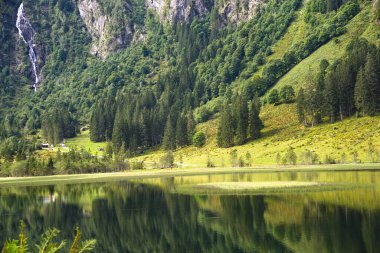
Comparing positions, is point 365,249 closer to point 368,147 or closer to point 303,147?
point 368,147

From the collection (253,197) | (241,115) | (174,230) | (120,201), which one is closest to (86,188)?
(120,201)

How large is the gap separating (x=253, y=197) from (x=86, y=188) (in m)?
45.1

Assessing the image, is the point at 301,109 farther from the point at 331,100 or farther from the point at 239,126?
the point at 239,126

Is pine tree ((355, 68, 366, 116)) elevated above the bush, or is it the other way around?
pine tree ((355, 68, 366, 116))

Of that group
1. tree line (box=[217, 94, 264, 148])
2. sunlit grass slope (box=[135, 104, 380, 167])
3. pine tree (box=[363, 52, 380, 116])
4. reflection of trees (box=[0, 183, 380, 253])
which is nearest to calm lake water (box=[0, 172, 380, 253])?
reflection of trees (box=[0, 183, 380, 253])

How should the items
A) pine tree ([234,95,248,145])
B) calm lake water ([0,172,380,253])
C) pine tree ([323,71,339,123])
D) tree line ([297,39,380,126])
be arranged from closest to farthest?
calm lake water ([0,172,380,253]) → tree line ([297,39,380,126]) → pine tree ([323,71,339,123]) → pine tree ([234,95,248,145])

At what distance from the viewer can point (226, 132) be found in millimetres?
191125

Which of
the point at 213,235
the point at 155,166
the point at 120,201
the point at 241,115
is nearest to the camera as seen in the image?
the point at 213,235

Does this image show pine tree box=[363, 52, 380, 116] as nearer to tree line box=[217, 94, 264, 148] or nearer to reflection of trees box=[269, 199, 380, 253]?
tree line box=[217, 94, 264, 148]

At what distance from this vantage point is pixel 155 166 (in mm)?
175625

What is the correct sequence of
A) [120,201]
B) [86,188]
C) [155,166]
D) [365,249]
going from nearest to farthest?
[365,249], [120,201], [86,188], [155,166]

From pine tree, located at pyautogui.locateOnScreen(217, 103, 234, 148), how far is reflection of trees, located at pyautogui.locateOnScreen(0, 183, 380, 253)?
109m

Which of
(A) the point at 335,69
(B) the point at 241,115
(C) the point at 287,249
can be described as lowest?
(C) the point at 287,249

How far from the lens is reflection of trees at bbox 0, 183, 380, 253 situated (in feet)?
141
